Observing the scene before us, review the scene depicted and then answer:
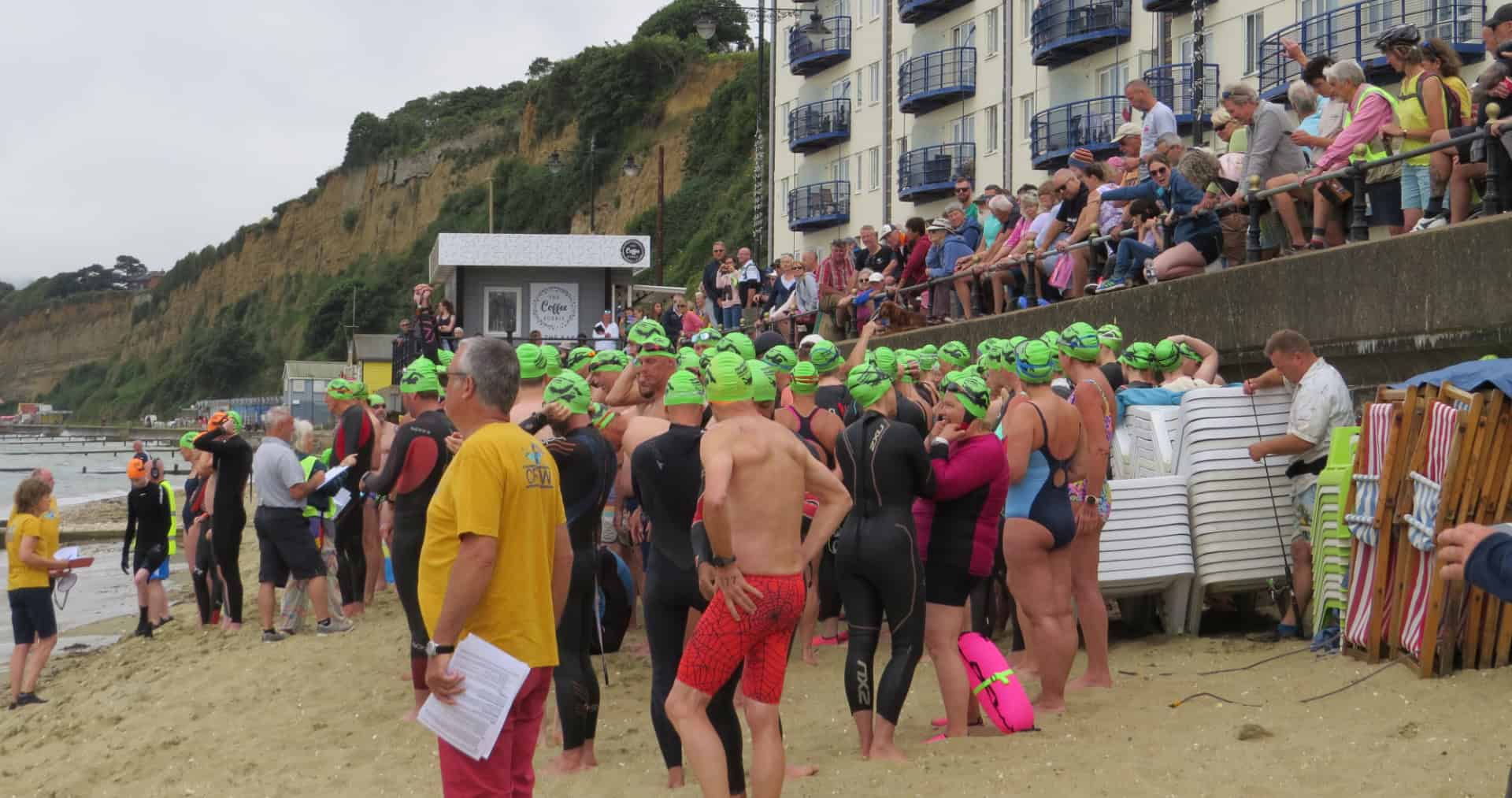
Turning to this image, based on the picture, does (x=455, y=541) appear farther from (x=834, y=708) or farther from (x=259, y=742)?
(x=259, y=742)

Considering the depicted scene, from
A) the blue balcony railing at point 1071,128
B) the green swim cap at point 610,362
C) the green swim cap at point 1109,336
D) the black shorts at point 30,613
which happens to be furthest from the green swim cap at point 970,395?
the blue balcony railing at point 1071,128

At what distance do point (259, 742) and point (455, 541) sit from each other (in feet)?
14.9

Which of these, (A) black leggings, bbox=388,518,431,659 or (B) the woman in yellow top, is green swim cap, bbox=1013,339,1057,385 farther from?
(B) the woman in yellow top

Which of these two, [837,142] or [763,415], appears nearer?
[763,415]

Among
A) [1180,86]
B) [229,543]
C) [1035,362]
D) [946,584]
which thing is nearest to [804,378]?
[1035,362]

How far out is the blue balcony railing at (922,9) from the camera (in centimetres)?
3881

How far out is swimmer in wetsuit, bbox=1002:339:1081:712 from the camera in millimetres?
7305

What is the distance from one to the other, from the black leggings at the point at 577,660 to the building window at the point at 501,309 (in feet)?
76.8

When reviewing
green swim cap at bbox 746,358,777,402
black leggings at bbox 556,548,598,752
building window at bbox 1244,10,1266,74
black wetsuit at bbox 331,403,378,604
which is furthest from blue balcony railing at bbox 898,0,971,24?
green swim cap at bbox 746,358,777,402

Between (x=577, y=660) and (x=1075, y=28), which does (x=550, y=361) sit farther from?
(x=1075, y=28)

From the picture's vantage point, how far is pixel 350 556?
42.0ft

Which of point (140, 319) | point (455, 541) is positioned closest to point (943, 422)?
point (455, 541)

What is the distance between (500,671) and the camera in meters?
4.41

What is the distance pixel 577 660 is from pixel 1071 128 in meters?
28.4
